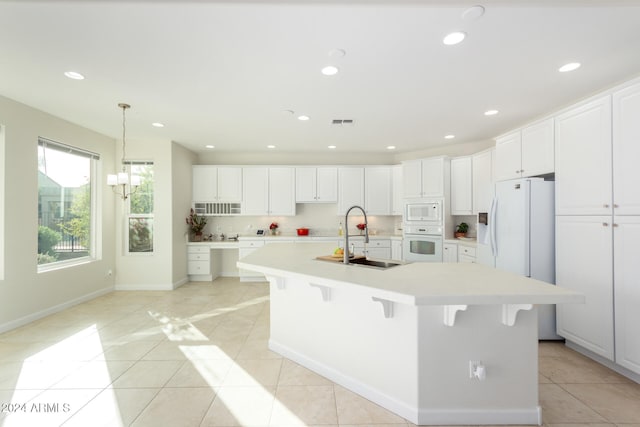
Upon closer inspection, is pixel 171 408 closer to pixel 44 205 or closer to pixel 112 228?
pixel 44 205

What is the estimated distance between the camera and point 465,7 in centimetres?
179

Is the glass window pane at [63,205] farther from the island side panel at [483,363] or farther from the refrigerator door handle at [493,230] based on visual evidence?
the refrigerator door handle at [493,230]

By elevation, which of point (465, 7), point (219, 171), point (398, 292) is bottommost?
point (398, 292)

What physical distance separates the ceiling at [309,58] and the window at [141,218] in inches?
47.3

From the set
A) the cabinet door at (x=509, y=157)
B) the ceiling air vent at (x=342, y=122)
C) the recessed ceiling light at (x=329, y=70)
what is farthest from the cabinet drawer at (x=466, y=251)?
the recessed ceiling light at (x=329, y=70)

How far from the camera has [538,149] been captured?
307cm

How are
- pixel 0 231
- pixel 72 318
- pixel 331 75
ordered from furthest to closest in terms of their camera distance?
1. pixel 72 318
2. pixel 0 231
3. pixel 331 75

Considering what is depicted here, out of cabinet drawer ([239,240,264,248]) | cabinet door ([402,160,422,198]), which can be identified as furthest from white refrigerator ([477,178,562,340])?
cabinet drawer ([239,240,264,248])

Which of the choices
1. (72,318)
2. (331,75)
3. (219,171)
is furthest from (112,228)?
(331,75)

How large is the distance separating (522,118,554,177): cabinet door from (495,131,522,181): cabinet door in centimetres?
8

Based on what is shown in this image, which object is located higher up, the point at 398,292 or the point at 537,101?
the point at 537,101

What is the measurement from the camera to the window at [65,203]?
3838 mm

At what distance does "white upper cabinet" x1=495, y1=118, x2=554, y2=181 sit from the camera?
9.70 feet

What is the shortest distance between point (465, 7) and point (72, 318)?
5.20 m
